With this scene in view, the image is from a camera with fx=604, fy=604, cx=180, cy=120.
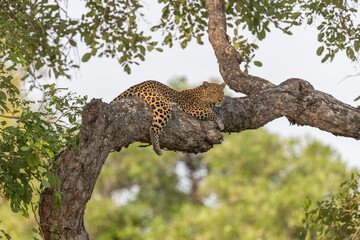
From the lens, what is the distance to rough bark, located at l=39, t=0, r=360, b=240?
4.92m

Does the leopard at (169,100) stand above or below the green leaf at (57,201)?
above

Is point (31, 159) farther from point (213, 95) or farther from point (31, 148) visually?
point (213, 95)

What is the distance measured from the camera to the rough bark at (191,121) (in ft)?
16.1

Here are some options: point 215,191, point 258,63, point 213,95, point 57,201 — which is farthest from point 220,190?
point 57,201

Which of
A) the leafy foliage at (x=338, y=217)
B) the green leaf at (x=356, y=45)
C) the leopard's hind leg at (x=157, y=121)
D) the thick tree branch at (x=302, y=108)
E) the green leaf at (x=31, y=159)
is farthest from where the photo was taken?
the green leaf at (x=356, y=45)

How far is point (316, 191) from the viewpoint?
65.9 ft

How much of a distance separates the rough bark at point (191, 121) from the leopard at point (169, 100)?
0.08 m

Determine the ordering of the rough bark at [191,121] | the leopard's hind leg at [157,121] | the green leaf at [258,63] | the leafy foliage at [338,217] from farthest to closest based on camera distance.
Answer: the green leaf at [258,63], the leafy foliage at [338,217], the leopard's hind leg at [157,121], the rough bark at [191,121]

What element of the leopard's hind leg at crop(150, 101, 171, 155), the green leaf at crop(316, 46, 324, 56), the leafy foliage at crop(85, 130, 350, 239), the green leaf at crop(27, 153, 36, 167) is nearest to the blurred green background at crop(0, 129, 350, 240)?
the leafy foliage at crop(85, 130, 350, 239)

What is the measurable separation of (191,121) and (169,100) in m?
0.40

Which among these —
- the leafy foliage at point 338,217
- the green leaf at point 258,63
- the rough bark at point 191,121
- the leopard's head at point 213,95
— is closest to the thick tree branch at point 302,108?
the rough bark at point 191,121

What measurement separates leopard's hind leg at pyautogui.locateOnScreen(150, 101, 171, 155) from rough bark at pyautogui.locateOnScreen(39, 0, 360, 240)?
0.19 feet

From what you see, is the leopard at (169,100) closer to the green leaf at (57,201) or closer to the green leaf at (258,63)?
the green leaf at (258,63)

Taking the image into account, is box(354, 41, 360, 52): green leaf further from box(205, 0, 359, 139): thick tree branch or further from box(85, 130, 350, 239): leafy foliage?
box(85, 130, 350, 239): leafy foliage
